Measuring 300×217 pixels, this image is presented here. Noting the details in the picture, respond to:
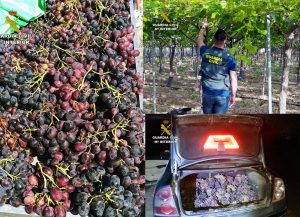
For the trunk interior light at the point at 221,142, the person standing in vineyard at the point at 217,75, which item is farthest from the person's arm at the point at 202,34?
the trunk interior light at the point at 221,142

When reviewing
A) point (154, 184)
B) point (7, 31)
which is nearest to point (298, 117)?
point (154, 184)

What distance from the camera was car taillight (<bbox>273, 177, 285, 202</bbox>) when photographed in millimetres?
1566

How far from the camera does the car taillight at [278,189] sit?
157 cm

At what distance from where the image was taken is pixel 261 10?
1.47 meters

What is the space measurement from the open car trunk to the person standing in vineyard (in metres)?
0.27

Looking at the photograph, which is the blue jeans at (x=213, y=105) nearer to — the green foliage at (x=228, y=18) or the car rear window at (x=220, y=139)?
the car rear window at (x=220, y=139)

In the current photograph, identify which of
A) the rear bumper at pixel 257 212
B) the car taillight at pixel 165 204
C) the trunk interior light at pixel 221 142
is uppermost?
the trunk interior light at pixel 221 142

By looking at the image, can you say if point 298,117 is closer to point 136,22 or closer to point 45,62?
point 136,22

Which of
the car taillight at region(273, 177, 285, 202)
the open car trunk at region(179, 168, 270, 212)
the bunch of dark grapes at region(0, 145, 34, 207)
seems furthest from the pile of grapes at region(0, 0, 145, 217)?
the car taillight at region(273, 177, 285, 202)

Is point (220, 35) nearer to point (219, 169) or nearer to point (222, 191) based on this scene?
point (219, 169)

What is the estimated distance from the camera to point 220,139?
1.56 metres

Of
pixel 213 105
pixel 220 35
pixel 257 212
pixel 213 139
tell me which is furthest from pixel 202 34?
pixel 257 212

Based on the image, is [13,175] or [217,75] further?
[217,75]

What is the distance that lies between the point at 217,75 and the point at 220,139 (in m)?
0.26
